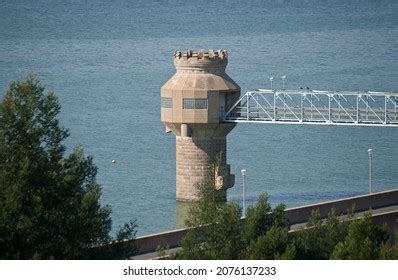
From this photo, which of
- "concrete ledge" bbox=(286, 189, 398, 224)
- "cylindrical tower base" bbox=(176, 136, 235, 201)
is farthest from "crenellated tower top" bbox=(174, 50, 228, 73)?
"concrete ledge" bbox=(286, 189, 398, 224)

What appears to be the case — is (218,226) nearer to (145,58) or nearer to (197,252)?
(197,252)

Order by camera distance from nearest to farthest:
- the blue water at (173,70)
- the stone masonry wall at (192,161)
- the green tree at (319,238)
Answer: the green tree at (319,238)
the stone masonry wall at (192,161)
the blue water at (173,70)

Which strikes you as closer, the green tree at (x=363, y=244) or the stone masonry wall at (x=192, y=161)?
the green tree at (x=363, y=244)

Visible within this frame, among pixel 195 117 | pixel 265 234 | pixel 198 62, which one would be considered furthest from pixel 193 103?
pixel 265 234

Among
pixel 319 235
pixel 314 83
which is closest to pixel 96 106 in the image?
pixel 314 83

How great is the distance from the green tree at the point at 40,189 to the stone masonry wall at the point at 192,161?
22608 millimetres

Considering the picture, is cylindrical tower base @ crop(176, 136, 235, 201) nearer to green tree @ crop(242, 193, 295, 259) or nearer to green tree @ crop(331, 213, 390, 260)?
green tree @ crop(242, 193, 295, 259)

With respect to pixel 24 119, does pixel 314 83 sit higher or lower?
higher

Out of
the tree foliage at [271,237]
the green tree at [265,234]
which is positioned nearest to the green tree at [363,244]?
the tree foliage at [271,237]

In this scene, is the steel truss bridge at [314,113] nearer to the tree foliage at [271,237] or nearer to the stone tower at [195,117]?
the stone tower at [195,117]

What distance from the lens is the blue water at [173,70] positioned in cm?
7050

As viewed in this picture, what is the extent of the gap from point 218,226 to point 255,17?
13214 centimetres

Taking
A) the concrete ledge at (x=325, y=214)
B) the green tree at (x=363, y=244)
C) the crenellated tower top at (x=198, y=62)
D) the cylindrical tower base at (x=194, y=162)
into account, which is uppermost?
the crenellated tower top at (x=198, y=62)

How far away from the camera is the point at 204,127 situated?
214ft
